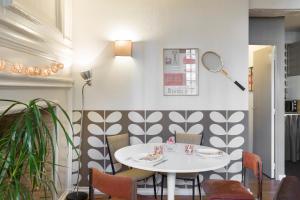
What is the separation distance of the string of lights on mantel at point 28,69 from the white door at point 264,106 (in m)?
3.03

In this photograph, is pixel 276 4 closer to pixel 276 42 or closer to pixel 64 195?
pixel 276 42

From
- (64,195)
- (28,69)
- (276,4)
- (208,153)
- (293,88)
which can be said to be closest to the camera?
(28,69)

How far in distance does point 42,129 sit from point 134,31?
2607 millimetres

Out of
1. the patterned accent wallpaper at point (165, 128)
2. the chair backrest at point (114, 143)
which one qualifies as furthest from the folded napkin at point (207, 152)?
the chair backrest at point (114, 143)

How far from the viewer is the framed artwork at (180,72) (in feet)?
12.6

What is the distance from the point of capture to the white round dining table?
7.56 ft

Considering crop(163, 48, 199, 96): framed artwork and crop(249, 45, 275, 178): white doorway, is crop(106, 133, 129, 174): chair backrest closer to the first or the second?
crop(163, 48, 199, 96): framed artwork

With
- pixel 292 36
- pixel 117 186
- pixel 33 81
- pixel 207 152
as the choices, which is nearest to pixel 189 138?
pixel 207 152

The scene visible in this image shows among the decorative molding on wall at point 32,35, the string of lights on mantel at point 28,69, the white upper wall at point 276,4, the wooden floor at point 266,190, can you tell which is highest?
the white upper wall at point 276,4

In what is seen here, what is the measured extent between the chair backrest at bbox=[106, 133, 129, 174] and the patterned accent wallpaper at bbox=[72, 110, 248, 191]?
0.62 feet

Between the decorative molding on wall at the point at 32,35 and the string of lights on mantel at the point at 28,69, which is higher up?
the decorative molding on wall at the point at 32,35

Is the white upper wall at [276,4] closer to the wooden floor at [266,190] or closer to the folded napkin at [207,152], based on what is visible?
the folded napkin at [207,152]

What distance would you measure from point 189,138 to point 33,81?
1.91m

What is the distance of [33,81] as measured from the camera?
2.54m
